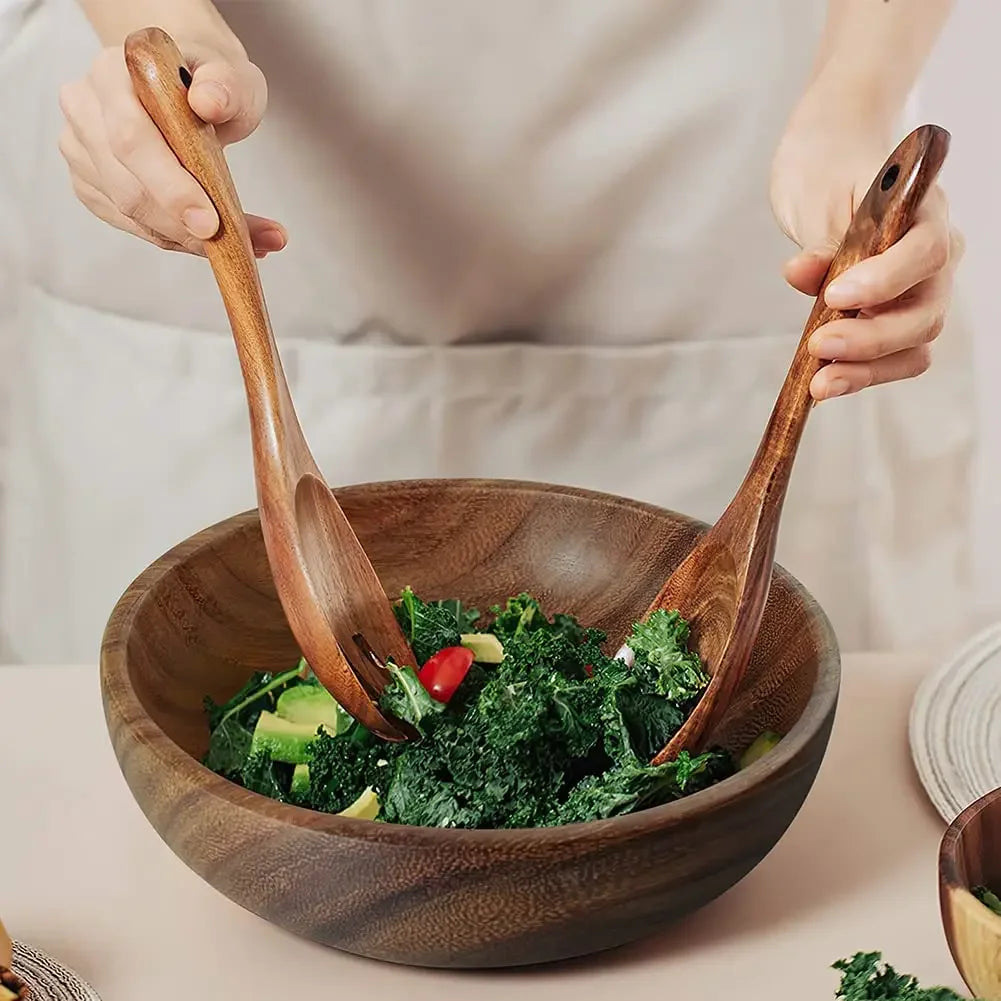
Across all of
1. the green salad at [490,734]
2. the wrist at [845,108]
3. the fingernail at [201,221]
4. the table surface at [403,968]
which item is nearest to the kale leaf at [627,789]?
the green salad at [490,734]

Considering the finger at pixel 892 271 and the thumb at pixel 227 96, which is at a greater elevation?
the thumb at pixel 227 96

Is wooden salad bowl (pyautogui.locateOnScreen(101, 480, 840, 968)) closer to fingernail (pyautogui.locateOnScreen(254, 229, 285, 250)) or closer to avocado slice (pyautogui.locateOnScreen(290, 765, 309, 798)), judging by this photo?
avocado slice (pyautogui.locateOnScreen(290, 765, 309, 798))

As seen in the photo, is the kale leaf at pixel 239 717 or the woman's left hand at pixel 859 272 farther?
the kale leaf at pixel 239 717

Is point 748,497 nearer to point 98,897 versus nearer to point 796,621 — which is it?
point 796,621

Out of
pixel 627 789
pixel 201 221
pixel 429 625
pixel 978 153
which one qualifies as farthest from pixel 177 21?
pixel 978 153

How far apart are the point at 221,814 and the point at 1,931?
0.49 ft

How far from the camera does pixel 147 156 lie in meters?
1.14

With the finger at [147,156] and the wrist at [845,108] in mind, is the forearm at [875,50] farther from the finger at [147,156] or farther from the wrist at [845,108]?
the finger at [147,156]

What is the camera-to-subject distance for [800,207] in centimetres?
129

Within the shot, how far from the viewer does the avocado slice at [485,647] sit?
118 cm

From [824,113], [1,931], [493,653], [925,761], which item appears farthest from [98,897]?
[824,113]

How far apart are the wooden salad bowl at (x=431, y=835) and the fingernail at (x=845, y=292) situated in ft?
0.82

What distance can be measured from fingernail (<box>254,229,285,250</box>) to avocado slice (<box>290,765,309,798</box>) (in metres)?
0.44

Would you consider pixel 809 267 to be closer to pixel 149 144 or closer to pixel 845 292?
pixel 845 292
